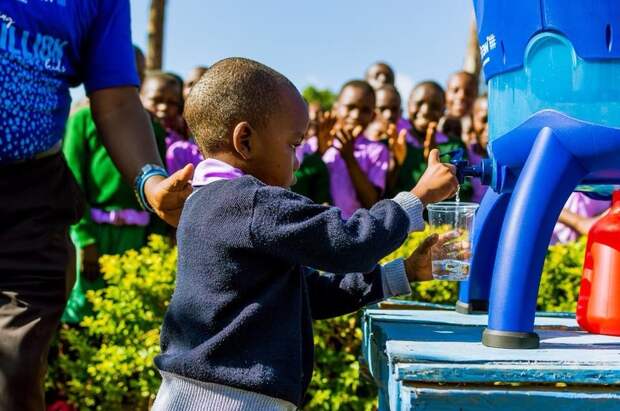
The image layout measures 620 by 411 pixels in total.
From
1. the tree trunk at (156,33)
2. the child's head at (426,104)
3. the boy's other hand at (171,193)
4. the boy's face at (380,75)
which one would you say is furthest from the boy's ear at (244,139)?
the tree trunk at (156,33)

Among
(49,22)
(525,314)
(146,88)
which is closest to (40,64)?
(49,22)

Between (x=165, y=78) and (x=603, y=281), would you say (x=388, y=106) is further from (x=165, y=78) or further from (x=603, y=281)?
(x=603, y=281)

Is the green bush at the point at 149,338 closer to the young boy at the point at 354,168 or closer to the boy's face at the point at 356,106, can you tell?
the young boy at the point at 354,168

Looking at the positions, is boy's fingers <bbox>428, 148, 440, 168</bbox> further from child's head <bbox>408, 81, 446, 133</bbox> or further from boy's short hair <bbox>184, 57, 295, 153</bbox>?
child's head <bbox>408, 81, 446, 133</bbox>

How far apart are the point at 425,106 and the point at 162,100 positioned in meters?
1.86

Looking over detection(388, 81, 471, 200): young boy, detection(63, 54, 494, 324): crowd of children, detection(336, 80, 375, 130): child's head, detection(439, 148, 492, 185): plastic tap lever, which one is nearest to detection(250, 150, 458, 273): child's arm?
detection(439, 148, 492, 185): plastic tap lever

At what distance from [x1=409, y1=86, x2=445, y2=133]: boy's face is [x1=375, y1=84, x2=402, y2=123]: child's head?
0.47 ft

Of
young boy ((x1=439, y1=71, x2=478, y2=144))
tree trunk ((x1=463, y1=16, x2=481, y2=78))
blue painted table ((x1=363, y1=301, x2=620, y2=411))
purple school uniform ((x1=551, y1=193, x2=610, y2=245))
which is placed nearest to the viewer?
blue painted table ((x1=363, y1=301, x2=620, y2=411))

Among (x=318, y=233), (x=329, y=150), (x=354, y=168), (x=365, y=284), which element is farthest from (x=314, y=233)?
(x=329, y=150)

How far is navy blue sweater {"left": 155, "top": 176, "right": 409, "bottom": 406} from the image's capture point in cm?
184

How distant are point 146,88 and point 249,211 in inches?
163

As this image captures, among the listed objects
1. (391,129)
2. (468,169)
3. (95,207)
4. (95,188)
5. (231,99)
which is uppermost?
(231,99)

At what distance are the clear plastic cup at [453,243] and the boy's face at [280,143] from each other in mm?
389

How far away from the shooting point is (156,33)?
11.0 metres
